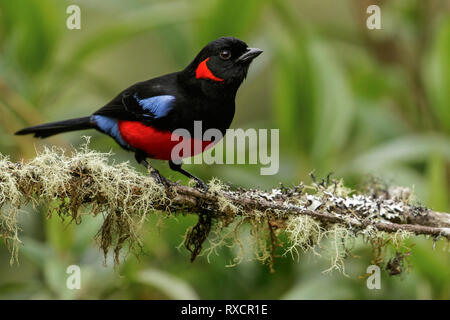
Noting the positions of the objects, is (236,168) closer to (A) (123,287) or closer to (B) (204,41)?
(B) (204,41)

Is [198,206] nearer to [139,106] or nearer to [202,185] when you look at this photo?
[202,185]

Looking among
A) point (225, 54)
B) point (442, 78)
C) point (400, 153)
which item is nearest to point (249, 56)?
point (225, 54)

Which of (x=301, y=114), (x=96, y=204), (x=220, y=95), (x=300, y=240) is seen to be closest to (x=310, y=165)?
(x=301, y=114)

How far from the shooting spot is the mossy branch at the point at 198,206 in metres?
1.96

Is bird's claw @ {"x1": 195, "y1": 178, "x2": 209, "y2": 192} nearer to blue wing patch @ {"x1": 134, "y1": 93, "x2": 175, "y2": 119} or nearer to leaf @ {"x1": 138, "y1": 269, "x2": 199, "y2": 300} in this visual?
blue wing patch @ {"x1": 134, "y1": 93, "x2": 175, "y2": 119}

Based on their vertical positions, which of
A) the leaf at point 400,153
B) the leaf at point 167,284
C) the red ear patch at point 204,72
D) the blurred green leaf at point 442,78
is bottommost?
the leaf at point 167,284

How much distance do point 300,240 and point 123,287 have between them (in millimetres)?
1390

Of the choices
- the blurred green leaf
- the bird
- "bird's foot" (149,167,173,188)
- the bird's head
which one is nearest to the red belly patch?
the bird

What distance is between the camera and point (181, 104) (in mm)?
2506

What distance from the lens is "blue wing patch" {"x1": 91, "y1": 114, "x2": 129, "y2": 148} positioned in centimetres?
277

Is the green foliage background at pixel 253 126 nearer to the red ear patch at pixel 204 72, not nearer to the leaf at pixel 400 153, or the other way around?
the leaf at pixel 400 153

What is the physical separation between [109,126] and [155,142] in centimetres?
40

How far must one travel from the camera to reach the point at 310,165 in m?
3.62

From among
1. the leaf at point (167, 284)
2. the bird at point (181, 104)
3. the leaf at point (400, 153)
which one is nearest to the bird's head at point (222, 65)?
the bird at point (181, 104)
